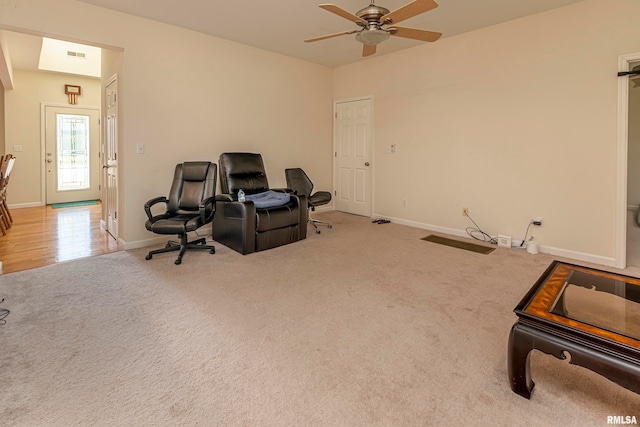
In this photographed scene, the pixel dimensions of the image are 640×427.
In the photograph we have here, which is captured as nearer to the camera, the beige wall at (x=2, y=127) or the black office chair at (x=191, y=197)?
the black office chair at (x=191, y=197)

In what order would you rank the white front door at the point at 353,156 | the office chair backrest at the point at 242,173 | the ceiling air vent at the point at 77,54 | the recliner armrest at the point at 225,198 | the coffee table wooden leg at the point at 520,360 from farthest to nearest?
1. the white front door at the point at 353,156
2. the ceiling air vent at the point at 77,54
3. the office chair backrest at the point at 242,173
4. the recliner armrest at the point at 225,198
5. the coffee table wooden leg at the point at 520,360

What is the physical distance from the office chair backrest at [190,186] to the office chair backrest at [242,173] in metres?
0.33

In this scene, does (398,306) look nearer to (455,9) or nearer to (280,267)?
(280,267)

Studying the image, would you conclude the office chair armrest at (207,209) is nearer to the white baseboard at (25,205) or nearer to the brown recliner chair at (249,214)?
the brown recliner chair at (249,214)

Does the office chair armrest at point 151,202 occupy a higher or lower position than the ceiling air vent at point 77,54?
lower

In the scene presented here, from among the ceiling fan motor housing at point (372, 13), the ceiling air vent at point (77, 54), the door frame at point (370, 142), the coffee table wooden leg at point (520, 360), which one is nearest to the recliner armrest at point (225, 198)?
the ceiling fan motor housing at point (372, 13)

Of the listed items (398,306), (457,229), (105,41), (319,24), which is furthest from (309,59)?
(398,306)

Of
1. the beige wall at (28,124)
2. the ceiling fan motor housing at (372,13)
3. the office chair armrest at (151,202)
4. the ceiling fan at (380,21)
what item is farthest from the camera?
the beige wall at (28,124)

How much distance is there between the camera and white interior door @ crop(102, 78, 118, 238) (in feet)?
13.8

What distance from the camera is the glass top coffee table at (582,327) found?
1.30m

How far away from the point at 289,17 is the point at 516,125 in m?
2.95

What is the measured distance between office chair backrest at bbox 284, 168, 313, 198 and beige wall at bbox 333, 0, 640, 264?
1.37 metres

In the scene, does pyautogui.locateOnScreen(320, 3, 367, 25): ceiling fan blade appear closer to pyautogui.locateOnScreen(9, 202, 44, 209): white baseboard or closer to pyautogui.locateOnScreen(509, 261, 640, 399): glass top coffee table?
pyautogui.locateOnScreen(509, 261, 640, 399): glass top coffee table

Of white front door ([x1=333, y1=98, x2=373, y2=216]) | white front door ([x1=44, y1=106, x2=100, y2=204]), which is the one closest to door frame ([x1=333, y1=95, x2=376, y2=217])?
white front door ([x1=333, y1=98, x2=373, y2=216])
